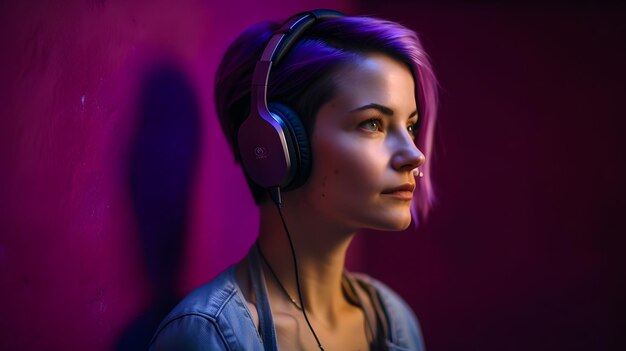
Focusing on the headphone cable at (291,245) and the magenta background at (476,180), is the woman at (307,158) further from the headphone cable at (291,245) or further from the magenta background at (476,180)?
the magenta background at (476,180)

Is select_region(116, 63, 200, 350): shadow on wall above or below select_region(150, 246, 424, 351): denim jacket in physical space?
above

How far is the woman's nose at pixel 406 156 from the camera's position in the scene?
98cm

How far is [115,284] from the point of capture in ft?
3.13

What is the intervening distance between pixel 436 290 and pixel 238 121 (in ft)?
3.21

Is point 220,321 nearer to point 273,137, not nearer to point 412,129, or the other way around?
point 273,137

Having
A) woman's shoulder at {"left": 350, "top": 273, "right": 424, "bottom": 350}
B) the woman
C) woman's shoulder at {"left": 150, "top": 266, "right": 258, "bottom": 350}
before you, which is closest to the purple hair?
the woman

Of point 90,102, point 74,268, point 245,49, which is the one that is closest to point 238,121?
point 245,49

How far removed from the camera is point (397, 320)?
1.25 meters

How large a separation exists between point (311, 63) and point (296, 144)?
0.16 m

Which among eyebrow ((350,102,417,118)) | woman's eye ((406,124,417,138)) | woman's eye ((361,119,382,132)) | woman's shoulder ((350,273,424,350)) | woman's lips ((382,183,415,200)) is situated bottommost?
woman's shoulder ((350,273,424,350))

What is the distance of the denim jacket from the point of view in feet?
2.97

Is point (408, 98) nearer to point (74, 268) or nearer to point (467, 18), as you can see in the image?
point (74, 268)

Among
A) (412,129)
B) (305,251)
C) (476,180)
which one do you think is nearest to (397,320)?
(305,251)

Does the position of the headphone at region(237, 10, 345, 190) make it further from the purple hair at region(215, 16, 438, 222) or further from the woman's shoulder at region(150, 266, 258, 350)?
the woman's shoulder at region(150, 266, 258, 350)
